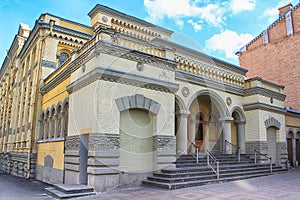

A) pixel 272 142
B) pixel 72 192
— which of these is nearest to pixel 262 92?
pixel 272 142

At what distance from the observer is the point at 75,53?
10977 mm

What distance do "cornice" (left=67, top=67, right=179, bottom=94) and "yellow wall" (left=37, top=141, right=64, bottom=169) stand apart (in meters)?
2.53

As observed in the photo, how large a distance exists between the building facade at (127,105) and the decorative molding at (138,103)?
0.12ft

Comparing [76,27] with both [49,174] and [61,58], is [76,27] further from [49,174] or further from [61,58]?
[49,174]

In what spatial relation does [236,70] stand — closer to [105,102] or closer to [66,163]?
[105,102]

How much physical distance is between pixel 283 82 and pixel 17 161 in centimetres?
2051

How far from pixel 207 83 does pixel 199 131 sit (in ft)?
9.48

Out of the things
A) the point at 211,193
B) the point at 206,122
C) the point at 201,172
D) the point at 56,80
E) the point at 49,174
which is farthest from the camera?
the point at 206,122

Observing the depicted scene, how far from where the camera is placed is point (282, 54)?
22.2 meters

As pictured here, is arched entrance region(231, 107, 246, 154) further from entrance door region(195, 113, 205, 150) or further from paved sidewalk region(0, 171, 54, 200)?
paved sidewalk region(0, 171, 54, 200)

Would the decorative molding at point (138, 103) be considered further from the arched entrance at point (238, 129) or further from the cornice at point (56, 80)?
the arched entrance at point (238, 129)

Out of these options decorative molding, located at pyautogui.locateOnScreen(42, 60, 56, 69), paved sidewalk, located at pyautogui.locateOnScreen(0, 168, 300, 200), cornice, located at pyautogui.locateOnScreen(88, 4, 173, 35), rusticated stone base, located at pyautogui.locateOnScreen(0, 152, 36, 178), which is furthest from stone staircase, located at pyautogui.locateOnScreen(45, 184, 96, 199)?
cornice, located at pyautogui.locateOnScreen(88, 4, 173, 35)

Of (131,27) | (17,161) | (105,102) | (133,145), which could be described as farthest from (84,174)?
(131,27)

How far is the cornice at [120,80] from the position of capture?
352 inches
